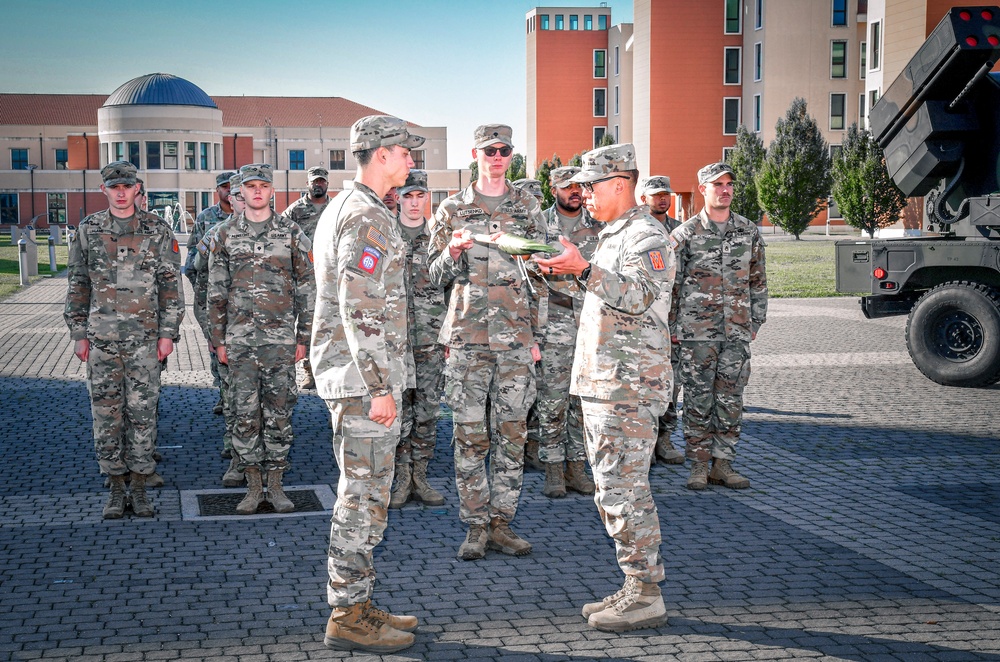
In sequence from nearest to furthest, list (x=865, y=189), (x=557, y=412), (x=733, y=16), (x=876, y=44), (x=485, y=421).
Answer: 1. (x=485, y=421)
2. (x=557, y=412)
3. (x=865, y=189)
4. (x=876, y=44)
5. (x=733, y=16)

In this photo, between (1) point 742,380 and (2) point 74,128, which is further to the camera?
(2) point 74,128

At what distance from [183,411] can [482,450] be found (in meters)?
5.75

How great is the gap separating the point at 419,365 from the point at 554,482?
4.25 ft

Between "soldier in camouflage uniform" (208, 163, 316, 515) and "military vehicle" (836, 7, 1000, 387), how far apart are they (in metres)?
7.98

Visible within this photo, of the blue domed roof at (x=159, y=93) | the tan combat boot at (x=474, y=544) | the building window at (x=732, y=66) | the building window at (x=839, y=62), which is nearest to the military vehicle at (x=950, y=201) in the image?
the tan combat boot at (x=474, y=544)

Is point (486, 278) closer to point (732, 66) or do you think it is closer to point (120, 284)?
point (120, 284)

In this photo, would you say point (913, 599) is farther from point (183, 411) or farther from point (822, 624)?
point (183, 411)

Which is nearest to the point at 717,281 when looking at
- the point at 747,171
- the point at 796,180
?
the point at 796,180

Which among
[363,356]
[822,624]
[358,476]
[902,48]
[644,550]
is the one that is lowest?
[822,624]

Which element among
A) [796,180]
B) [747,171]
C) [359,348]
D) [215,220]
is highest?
[747,171]

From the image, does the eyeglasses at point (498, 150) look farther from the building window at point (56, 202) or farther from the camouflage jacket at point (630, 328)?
the building window at point (56, 202)

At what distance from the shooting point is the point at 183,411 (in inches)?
442

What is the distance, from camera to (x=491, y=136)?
659cm

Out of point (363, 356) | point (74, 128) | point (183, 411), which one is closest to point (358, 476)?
point (363, 356)
